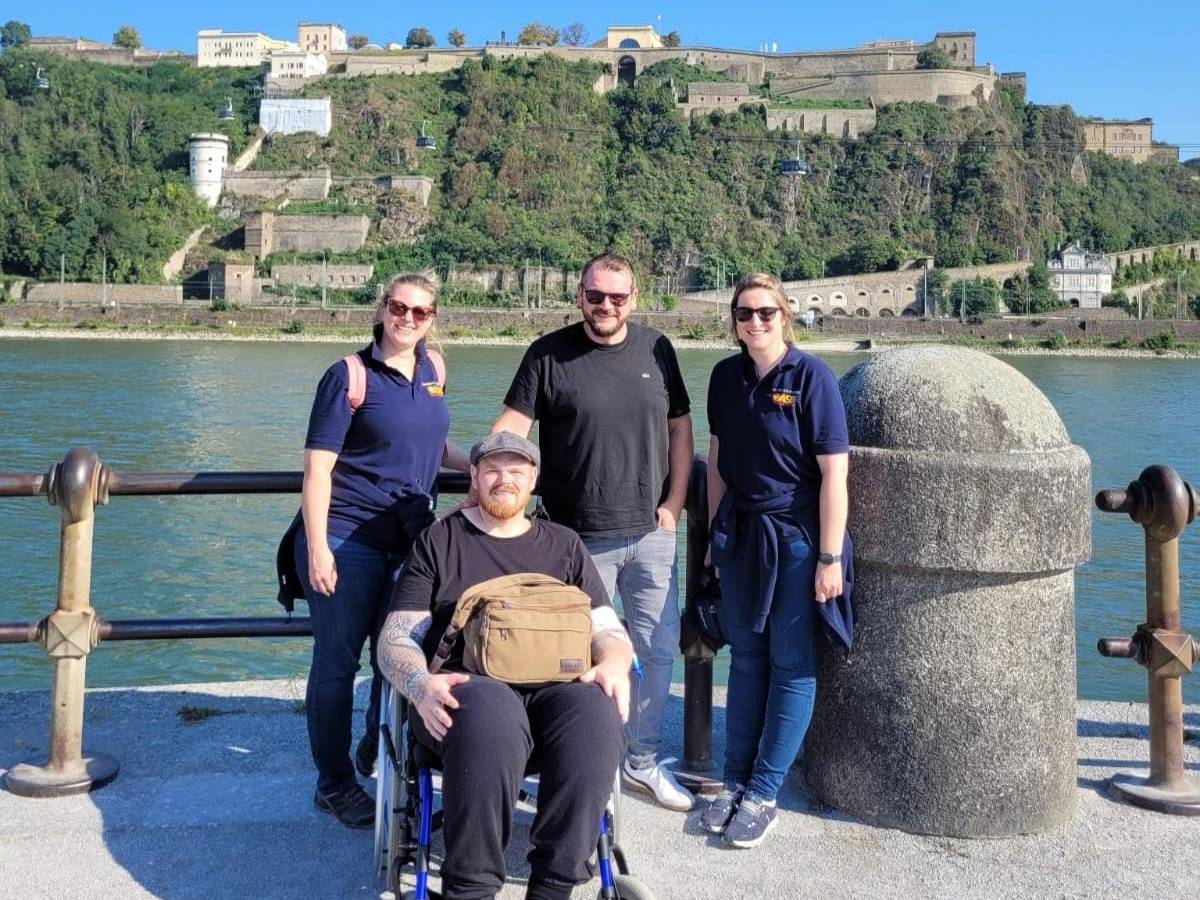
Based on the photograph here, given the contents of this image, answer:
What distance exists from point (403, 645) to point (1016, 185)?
322ft

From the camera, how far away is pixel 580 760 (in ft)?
8.19

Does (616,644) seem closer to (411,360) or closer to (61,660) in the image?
(411,360)

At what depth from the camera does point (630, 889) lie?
8.36 ft

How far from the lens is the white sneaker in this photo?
10.7 feet

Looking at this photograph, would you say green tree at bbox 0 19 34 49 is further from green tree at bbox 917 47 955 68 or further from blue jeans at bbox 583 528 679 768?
blue jeans at bbox 583 528 679 768

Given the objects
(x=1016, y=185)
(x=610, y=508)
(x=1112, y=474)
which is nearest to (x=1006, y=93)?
(x=1016, y=185)

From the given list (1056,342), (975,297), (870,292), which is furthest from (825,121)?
(1056,342)

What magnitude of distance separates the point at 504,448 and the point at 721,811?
107 cm

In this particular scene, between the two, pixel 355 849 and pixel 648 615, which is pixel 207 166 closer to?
pixel 648 615

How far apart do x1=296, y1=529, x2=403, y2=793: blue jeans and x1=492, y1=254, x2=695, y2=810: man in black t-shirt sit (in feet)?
1.58

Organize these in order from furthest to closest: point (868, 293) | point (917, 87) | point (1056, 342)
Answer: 1. point (917, 87)
2. point (868, 293)
3. point (1056, 342)

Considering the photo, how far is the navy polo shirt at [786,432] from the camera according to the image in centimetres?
303

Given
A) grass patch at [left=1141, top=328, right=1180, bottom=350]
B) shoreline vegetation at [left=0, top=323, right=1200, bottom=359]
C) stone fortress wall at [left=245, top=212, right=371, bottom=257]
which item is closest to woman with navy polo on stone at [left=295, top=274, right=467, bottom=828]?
shoreline vegetation at [left=0, top=323, right=1200, bottom=359]

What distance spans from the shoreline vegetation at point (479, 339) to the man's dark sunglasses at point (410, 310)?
200 feet
